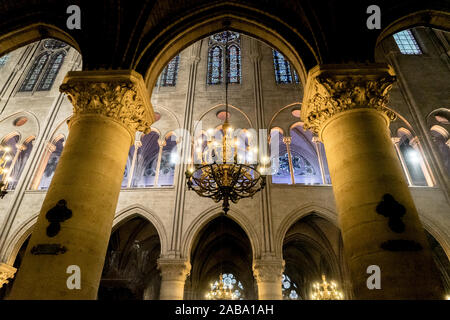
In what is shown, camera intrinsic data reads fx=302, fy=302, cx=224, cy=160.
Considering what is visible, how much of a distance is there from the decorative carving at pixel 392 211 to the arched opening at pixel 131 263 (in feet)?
32.0

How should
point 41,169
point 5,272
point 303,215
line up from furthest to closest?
point 41,169 < point 303,215 < point 5,272

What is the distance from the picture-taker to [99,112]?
464 cm

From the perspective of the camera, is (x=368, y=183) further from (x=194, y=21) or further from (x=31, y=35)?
(x=31, y=35)

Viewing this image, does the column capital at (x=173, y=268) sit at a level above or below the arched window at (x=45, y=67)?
below

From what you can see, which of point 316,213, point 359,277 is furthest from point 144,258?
point 359,277

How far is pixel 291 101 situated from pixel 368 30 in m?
7.38

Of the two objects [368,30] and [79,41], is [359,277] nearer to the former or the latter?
[368,30]

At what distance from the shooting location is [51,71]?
1513cm

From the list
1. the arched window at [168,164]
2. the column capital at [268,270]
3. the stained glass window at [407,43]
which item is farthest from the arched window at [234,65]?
the column capital at [268,270]

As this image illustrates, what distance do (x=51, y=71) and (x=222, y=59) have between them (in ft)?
28.2

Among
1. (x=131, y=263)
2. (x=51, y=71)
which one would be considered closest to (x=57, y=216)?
(x=131, y=263)

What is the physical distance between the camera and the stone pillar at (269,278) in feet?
28.6

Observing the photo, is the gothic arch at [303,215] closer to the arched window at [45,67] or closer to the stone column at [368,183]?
the stone column at [368,183]

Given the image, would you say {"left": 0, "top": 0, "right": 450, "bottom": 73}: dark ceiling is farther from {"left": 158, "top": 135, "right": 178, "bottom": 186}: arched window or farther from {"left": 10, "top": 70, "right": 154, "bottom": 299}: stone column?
{"left": 158, "top": 135, "right": 178, "bottom": 186}: arched window
